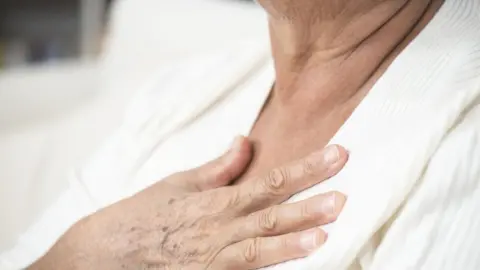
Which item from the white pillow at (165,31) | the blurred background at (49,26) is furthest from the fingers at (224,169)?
the blurred background at (49,26)

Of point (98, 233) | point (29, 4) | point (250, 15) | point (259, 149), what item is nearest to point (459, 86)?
point (259, 149)

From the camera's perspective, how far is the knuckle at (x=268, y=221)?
665mm

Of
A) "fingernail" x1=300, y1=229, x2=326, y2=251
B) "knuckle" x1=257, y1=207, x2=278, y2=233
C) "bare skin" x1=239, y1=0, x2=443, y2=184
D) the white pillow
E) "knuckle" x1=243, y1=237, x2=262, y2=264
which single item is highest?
the white pillow

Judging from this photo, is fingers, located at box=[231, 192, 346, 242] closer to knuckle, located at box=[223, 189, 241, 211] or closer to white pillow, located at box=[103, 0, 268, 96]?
knuckle, located at box=[223, 189, 241, 211]

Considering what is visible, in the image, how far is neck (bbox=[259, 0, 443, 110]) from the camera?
69 cm

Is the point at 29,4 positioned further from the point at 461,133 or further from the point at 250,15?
the point at 461,133

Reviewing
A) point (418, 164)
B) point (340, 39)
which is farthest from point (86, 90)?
point (418, 164)

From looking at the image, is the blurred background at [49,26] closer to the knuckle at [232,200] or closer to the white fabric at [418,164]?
the knuckle at [232,200]

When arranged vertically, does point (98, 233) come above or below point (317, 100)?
below

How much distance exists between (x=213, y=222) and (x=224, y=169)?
10cm

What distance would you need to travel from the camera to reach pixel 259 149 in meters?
0.83

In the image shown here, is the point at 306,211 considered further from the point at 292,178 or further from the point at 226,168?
the point at 226,168

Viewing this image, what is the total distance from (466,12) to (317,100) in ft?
0.63

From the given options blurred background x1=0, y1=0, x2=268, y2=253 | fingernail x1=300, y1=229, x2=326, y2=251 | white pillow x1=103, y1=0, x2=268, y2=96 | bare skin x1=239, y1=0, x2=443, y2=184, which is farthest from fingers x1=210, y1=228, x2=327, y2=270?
white pillow x1=103, y1=0, x2=268, y2=96
